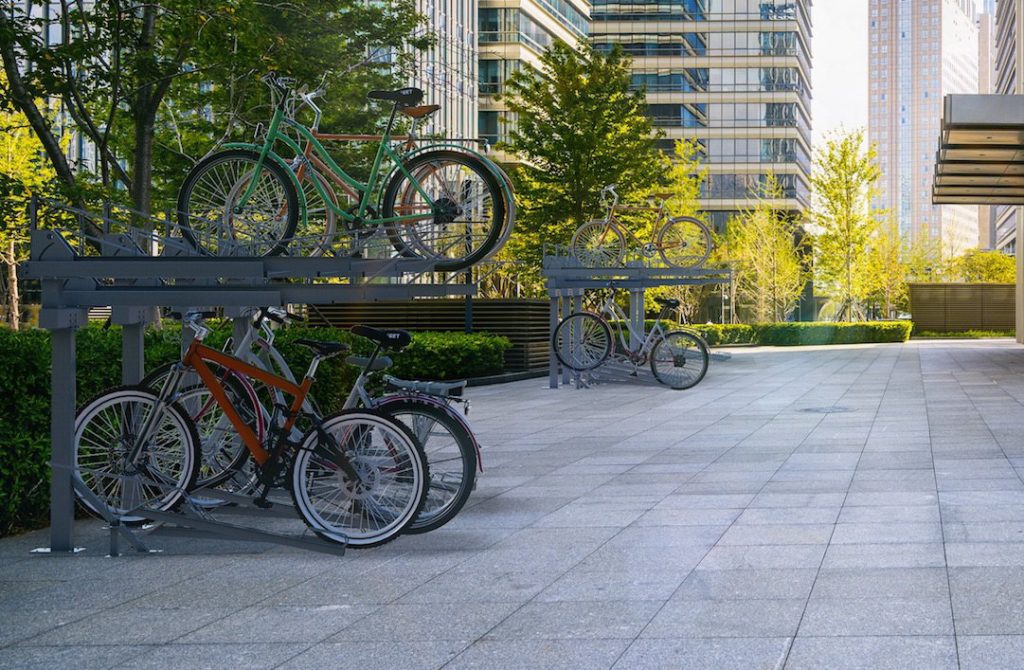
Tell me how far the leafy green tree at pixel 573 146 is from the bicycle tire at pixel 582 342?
11208 millimetres

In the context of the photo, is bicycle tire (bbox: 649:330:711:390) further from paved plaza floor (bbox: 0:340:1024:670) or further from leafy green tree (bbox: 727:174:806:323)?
leafy green tree (bbox: 727:174:806:323)

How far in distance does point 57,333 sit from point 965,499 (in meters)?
5.74

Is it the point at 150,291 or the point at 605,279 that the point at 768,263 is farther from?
the point at 150,291

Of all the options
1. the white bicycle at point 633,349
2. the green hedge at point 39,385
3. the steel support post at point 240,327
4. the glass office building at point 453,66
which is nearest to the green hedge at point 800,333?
the glass office building at point 453,66

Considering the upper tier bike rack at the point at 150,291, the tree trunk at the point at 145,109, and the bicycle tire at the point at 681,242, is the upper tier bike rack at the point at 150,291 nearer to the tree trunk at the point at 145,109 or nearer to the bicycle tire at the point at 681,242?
the tree trunk at the point at 145,109

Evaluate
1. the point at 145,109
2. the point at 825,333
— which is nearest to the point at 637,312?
the point at 145,109

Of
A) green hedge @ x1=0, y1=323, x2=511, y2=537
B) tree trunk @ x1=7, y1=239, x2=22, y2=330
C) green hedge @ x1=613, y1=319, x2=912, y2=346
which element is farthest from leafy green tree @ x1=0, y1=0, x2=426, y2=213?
green hedge @ x1=613, y1=319, x2=912, y2=346

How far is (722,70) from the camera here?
84.3m

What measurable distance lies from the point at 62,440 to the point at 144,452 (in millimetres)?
476

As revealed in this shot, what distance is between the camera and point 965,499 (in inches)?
320

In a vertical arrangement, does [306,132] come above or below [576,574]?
above

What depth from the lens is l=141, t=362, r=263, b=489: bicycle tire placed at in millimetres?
7148

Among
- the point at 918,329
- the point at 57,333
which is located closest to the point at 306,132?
the point at 57,333

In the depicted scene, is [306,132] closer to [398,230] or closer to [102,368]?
[398,230]
